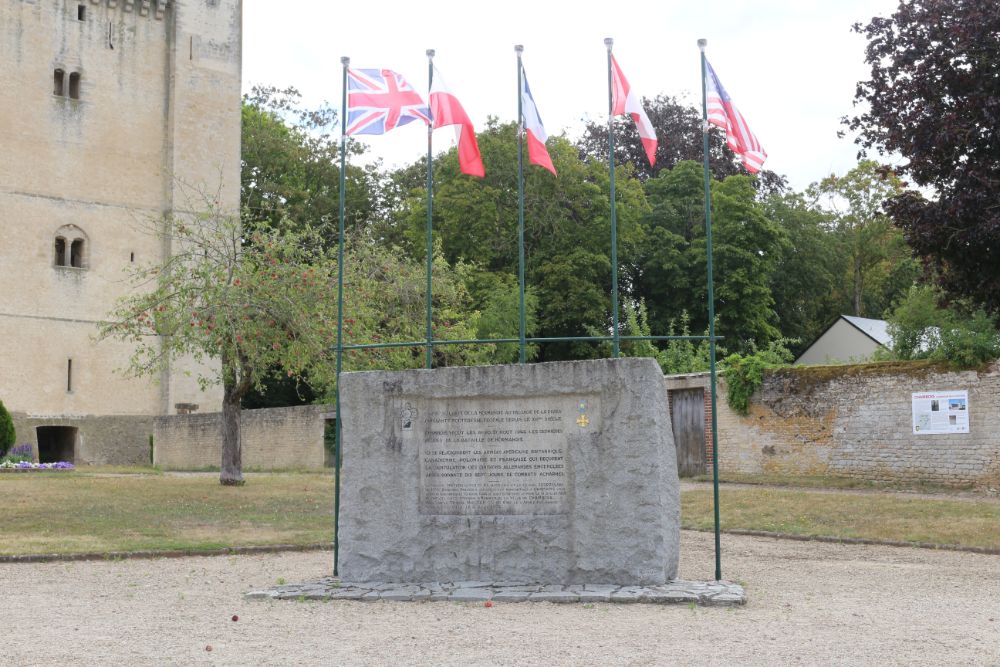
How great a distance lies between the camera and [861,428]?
69.5 feet

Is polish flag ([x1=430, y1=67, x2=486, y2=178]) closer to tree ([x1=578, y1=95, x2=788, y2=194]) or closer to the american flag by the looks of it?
the american flag

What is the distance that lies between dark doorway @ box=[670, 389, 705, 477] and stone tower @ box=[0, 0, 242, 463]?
16727mm

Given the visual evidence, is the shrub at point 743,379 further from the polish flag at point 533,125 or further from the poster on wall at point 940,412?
the polish flag at point 533,125

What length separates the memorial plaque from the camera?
31.2 ft

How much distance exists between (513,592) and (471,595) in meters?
0.36

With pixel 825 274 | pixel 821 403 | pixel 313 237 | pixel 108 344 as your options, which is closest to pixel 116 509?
pixel 313 237

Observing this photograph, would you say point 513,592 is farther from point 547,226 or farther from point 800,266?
point 800,266

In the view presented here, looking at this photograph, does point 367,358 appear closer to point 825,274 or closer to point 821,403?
point 821,403

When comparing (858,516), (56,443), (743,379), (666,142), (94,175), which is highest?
(666,142)

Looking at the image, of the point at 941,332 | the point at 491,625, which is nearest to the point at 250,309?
the point at 491,625

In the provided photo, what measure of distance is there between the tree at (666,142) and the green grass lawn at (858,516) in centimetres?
2537

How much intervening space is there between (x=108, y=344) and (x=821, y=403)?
24122 millimetres

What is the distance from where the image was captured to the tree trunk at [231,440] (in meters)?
20.9

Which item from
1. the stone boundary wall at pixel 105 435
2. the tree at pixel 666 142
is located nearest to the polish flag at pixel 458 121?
the stone boundary wall at pixel 105 435
